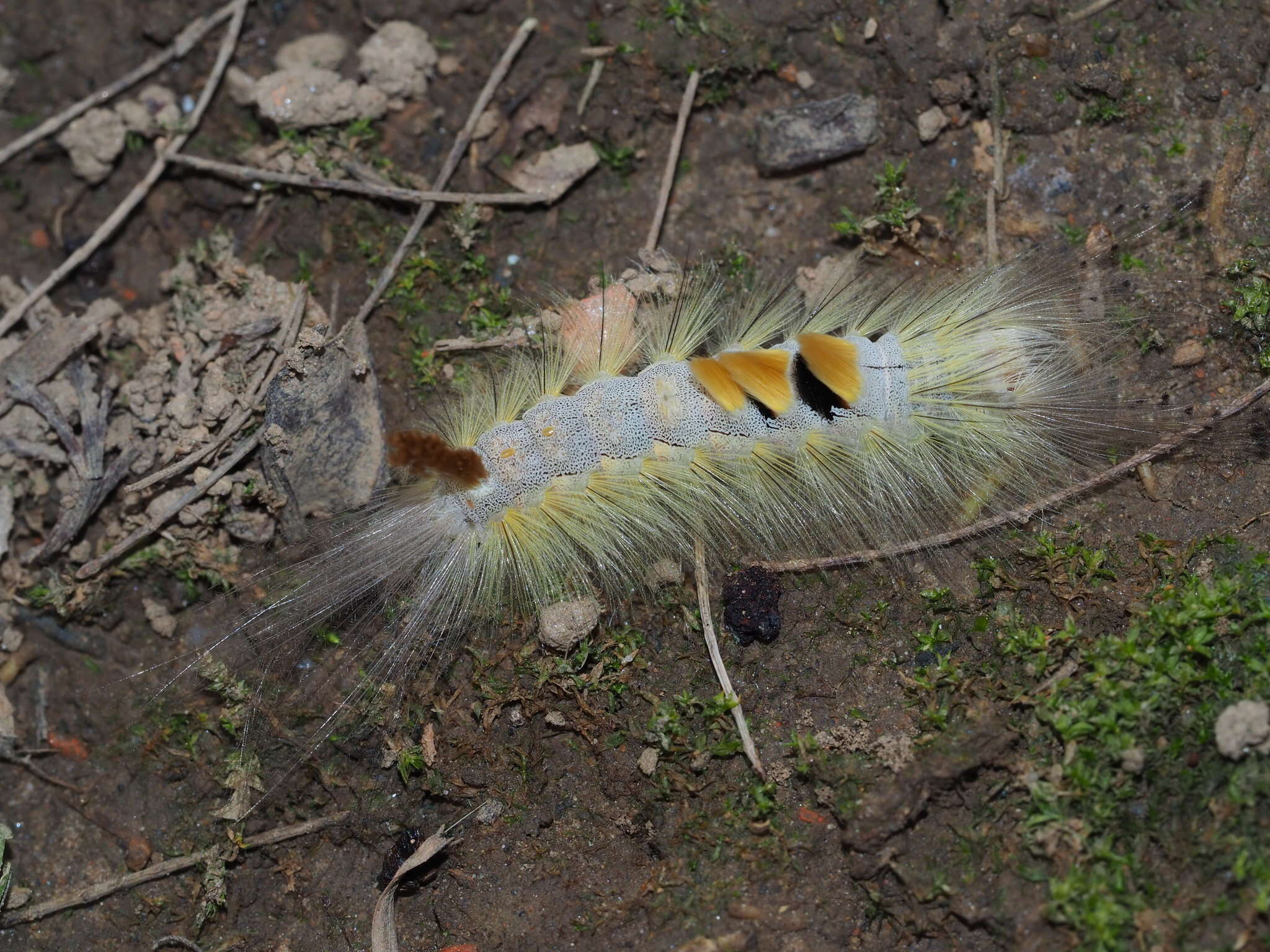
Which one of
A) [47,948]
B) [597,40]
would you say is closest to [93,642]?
[47,948]

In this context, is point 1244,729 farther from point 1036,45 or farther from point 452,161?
point 452,161

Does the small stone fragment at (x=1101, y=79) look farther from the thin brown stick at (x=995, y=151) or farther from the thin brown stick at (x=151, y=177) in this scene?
the thin brown stick at (x=151, y=177)

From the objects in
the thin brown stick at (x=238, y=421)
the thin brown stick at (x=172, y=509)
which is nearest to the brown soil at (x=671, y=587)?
the thin brown stick at (x=172, y=509)

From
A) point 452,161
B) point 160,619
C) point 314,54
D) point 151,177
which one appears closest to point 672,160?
point 452,161

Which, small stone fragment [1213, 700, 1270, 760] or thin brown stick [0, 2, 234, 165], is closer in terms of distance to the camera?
small stone fragment [1213, 700, 1270, 760]

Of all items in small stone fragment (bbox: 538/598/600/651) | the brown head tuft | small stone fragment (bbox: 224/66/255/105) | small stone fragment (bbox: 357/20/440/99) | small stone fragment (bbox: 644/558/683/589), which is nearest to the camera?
the brown head tuft

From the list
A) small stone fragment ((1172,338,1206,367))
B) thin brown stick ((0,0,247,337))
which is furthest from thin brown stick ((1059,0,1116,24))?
thin brown stick ((0,0,247,337))

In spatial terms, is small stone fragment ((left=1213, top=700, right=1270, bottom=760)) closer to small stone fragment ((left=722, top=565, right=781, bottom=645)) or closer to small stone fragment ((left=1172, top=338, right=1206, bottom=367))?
small stone fragment ((left=1172, top=338, right=1206, bottom=367))
